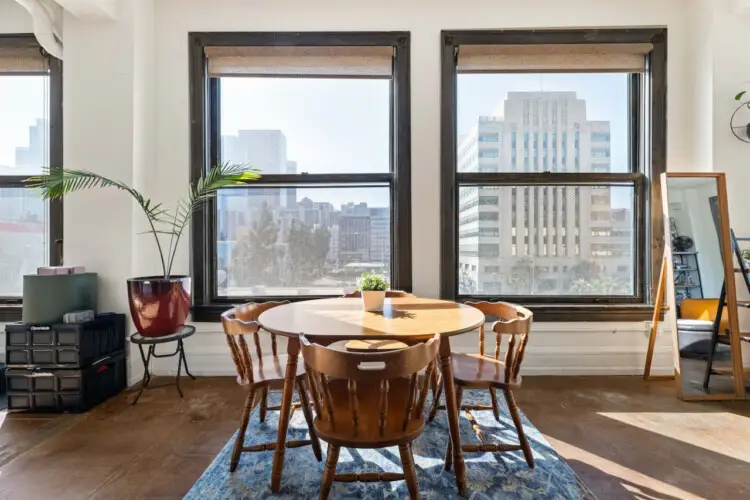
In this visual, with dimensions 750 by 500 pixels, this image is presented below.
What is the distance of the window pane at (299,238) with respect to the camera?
3449 mm

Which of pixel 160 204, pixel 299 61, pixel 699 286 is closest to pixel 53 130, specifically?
pixel 160 204

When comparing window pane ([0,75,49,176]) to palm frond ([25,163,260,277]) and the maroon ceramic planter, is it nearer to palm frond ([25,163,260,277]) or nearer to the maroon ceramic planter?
palm frond ([25,163,260,277])

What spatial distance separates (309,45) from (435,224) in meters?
1.87

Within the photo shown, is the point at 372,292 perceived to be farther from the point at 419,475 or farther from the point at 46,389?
the point at 46,389

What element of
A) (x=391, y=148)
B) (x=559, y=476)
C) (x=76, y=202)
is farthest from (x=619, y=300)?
(x=76, y=202)

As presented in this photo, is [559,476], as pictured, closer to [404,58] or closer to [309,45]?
[404,58]

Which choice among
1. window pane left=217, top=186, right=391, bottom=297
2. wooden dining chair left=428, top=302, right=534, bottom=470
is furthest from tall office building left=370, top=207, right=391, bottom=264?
wooden dining chair left=428, top=302, right=534, bottom=470

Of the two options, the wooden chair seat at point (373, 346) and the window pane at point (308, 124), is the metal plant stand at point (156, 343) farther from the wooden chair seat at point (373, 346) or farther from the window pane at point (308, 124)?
the window pane at point (308, 124)

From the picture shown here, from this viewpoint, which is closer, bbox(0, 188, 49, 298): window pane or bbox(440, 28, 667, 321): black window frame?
bbox(440, 28, 667, 321): black window frame

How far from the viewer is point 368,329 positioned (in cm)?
172

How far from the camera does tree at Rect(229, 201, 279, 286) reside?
11.3 ft

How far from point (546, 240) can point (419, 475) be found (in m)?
2.35

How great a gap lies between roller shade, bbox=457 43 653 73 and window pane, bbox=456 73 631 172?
118 millimetres

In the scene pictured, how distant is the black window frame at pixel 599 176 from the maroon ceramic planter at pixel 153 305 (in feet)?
6.96
